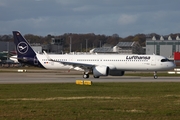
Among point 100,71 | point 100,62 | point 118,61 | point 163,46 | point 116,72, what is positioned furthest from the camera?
point 163,46

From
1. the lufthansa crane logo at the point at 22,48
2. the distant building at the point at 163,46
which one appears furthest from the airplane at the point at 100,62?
the distant building at the point at 163,46

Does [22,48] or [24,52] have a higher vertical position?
[22,48]

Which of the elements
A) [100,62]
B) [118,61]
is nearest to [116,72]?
[118,61]

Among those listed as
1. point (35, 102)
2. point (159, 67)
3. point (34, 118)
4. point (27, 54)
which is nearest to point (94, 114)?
point (34, 118)

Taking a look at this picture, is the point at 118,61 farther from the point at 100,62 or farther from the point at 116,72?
the point at 100,62

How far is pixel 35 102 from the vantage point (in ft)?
73.9

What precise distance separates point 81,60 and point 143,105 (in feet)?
113

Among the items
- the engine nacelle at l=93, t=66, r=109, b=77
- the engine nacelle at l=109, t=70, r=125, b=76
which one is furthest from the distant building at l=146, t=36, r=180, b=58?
the engine nacelle at l=93, t=66, r=109, b=77

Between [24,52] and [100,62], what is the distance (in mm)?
10463

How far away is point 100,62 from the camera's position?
54.5 meters

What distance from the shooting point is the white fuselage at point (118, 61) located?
5306 centimetres

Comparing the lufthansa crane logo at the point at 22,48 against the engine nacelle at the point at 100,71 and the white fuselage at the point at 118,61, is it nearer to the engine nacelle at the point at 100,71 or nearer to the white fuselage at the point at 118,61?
the white fuselage at the point at 118,61

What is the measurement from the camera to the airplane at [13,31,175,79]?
174ft

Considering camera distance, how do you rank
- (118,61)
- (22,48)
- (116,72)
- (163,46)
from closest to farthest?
(118,61) → (116,72) → (22,48) → (163,46)
